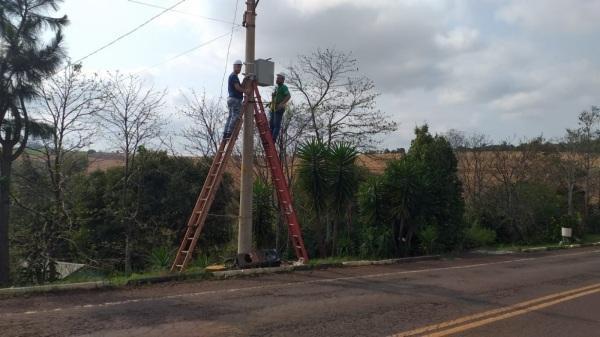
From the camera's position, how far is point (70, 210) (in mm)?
20938

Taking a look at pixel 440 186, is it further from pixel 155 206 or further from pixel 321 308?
pixel 155 206

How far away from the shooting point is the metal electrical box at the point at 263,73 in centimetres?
1256

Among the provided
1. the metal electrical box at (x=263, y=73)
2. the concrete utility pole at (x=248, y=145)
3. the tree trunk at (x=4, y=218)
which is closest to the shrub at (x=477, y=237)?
the concrete utility pole at (x=248, y=145)

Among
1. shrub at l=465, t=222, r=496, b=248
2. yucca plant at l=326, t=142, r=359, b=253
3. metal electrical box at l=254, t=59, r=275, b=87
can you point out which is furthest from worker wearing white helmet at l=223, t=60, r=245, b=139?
shrub at l=465, t=222, r=496, b=248

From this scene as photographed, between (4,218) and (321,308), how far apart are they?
16.3 metres

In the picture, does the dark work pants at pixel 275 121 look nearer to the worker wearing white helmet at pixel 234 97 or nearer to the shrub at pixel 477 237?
the worker wearing white helmet at pixel 234 97

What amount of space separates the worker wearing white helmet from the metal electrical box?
410 millimetres

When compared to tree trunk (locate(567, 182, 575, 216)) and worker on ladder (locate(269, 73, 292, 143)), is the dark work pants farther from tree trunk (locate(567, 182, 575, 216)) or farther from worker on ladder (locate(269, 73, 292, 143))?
tree trunk (locate(567, 182, 575, 216))

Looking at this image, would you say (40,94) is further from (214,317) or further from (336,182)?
(214,317)

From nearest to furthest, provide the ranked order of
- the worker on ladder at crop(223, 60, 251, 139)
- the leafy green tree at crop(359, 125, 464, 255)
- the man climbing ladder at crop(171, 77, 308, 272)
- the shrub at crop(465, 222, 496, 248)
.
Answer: the man climbing ladder at crop(171, 77, 308, 272), the worker on ladder at crop(223, 60, 251, 139), the leafy green tree at crop(359, 125, 464, 255), the shrub at crop(465, 222, 496, 248)

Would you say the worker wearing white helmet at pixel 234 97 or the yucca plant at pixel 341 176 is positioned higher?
the worker wearing white helmet at pixel 234 97

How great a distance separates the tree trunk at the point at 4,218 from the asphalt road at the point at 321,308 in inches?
516

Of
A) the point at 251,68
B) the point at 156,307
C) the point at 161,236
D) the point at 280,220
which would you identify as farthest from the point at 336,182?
the point at 161,236

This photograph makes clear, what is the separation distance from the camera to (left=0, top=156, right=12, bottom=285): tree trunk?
1956 centimetres
